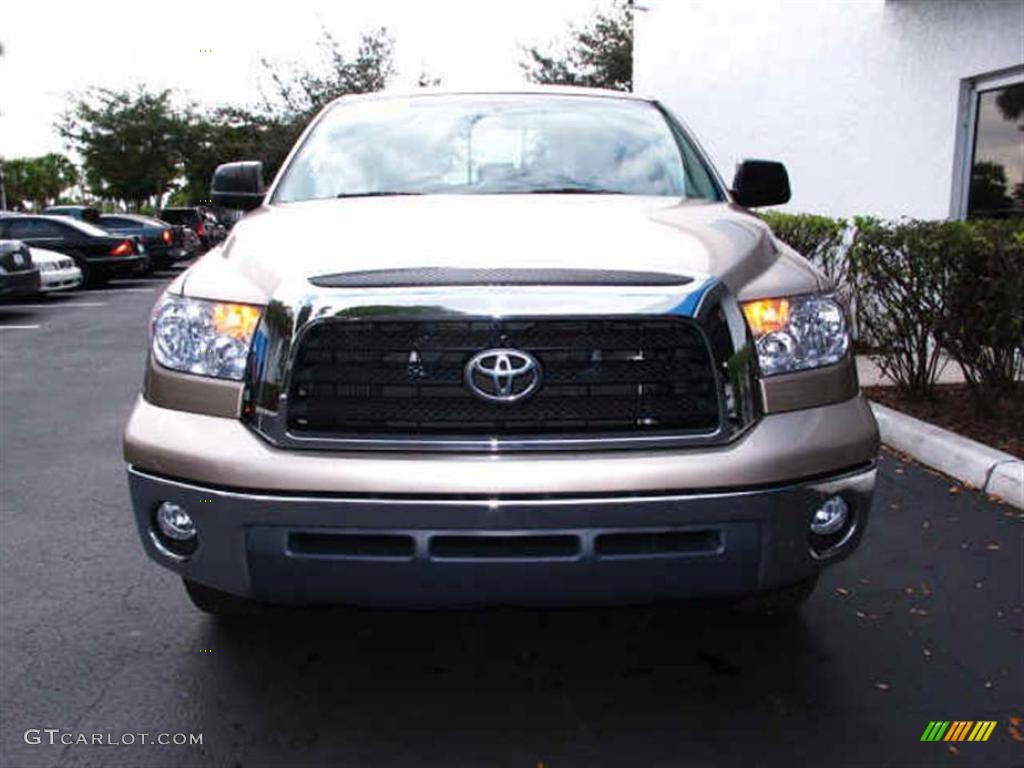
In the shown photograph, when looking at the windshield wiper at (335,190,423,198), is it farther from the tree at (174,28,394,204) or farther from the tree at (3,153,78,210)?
the tree at (3,153,78,210)

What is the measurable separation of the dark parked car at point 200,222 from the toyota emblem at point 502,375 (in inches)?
1059

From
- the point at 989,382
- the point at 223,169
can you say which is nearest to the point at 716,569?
the point at 223,169

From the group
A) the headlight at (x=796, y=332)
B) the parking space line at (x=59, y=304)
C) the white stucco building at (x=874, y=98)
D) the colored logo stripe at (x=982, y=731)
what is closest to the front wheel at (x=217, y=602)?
the headlight at (x=796, y=332)

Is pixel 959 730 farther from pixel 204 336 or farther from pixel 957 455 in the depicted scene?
pixel 957 455

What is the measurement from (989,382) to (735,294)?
366 centimetres

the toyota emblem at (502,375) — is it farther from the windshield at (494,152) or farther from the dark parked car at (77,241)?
the dark parked car at (77,241)

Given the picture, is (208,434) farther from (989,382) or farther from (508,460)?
(989,382)

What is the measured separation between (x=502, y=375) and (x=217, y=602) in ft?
4.28

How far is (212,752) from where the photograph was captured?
2.62m

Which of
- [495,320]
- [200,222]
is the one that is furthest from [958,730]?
[200,222]

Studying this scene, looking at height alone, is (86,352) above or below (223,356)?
below

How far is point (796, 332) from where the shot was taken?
2.62 metres

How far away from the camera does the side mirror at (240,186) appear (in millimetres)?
4254

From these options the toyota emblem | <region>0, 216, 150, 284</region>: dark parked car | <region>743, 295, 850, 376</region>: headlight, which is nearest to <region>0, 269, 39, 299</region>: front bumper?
<region>0, 216, 150, 284</region>: dark parked car
